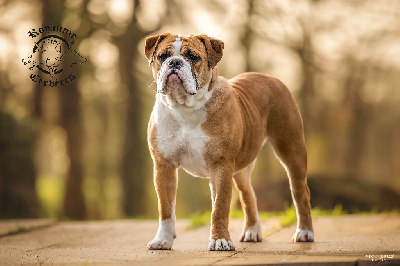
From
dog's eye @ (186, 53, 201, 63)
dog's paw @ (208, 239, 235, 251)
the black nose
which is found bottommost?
dog's paw @ (208, 239, 235, 251)

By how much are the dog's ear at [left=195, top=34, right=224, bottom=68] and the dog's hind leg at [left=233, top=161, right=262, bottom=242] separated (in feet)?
4.34

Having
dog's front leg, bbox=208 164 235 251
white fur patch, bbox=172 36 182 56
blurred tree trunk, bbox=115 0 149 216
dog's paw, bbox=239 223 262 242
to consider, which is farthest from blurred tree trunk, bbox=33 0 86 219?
dog's front leg, bbox=208 164 235 251

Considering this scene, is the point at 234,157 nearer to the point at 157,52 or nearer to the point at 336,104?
the point at 157,52

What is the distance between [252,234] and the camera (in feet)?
18.2

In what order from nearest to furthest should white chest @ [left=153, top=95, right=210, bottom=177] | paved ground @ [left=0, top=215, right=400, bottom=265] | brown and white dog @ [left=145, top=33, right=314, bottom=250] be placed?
paved ground @ [left=0, top=215, right=400, bottom=265], brown and white dog @ [left=145, top=33, right=314, bottom=250], white chest @ [left=153, top=95, right=210, bottom=177]

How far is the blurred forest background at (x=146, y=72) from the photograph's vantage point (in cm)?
1217

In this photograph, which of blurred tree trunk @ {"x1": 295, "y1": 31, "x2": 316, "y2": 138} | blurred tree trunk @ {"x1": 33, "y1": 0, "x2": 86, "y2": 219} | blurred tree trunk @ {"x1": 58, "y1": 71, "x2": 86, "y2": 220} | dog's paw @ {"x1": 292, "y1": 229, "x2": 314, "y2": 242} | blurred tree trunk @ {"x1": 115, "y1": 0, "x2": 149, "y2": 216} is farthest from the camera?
blurred tree trunk @ {"x1": 295, "y1": 31, "x2": 316, "y2": 138}

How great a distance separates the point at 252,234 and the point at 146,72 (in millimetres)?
11577

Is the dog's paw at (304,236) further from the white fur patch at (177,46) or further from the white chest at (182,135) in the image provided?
the white fur patch at (177,46)

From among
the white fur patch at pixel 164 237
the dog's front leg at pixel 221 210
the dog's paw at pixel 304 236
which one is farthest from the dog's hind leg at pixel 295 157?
the white fur patch at pixel 164 237

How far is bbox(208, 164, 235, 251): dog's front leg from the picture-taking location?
4.55 m

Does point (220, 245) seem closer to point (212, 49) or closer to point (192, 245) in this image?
point (192, 245)

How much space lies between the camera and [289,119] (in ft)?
18.6

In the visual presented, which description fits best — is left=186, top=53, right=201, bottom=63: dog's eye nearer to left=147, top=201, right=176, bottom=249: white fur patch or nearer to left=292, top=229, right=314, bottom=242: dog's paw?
left=147, top=201, right=176, bottom=249: white fur patch
